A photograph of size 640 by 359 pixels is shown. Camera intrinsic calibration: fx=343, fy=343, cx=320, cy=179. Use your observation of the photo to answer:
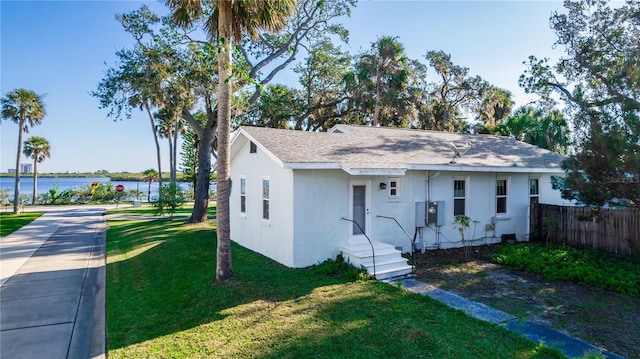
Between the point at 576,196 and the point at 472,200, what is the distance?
2.90m

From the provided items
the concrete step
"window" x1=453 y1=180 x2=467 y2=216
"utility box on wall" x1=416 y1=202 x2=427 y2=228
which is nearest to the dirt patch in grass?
the concrete step

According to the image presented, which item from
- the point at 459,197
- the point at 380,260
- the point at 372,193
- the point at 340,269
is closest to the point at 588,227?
the point at 459,197

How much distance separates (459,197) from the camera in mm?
11656

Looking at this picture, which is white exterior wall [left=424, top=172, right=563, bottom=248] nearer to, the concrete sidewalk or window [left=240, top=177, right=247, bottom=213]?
window [left=240, top=177, right=247, bottom=213]

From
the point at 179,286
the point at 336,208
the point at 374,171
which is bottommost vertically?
the point at 179,286

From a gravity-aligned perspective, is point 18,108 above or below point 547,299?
above

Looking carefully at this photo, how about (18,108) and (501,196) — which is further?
(18,108)

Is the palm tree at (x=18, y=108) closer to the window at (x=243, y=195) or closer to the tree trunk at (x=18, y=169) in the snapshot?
the tree trunk at (x=18, y=169)

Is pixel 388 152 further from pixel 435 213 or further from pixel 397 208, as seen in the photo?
pixel 435 213

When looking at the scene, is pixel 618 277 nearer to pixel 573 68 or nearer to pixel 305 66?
pixel 573 68

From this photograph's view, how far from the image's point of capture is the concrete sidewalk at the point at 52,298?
18.3 ft

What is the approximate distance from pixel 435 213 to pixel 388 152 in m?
2.46

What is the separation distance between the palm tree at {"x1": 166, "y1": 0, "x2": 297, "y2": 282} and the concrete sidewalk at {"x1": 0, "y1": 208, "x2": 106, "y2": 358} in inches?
108

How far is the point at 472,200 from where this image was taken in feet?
38.6
